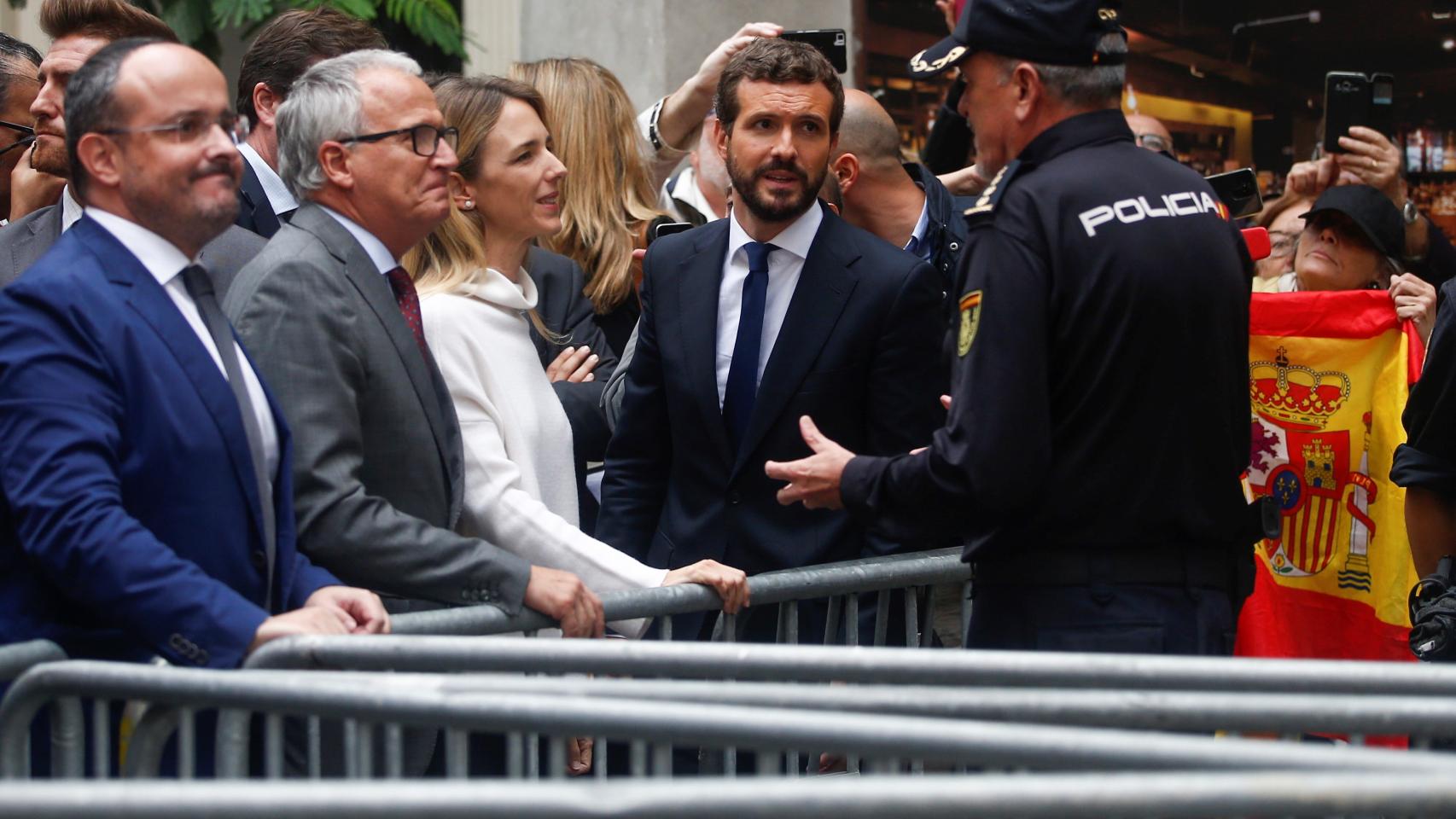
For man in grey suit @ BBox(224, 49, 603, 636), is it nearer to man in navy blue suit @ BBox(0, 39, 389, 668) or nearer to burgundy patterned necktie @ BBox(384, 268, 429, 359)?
burgundy patterned necktie @ BBox(384, 268, 429, 359)

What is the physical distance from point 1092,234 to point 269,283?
1.61 metres

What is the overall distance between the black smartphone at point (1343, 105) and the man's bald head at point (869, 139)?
1.50 metres

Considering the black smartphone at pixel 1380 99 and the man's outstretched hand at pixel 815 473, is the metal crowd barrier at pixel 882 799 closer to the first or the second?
the man's outstretched hand at pixel 815 473

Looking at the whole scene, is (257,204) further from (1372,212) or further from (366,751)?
(1372,212)

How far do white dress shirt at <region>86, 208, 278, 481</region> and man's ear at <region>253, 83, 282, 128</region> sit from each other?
2.00 meters

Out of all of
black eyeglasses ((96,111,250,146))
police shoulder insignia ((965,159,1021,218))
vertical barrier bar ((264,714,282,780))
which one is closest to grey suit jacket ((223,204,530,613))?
black eyeglasses ((96,111,250,146))

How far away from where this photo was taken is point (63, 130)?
4.46m

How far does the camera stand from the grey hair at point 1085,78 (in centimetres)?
337

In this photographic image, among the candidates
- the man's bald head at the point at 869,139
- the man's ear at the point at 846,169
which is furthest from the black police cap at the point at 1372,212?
the man's ear at the point at 846,169

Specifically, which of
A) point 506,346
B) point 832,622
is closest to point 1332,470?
point 832,622

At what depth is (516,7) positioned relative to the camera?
29.6 feet

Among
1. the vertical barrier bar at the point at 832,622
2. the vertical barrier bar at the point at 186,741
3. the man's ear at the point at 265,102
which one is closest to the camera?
the vertical barrier bar at the point at 186,741

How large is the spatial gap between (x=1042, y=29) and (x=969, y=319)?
0.62m

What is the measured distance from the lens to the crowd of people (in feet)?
9.45
